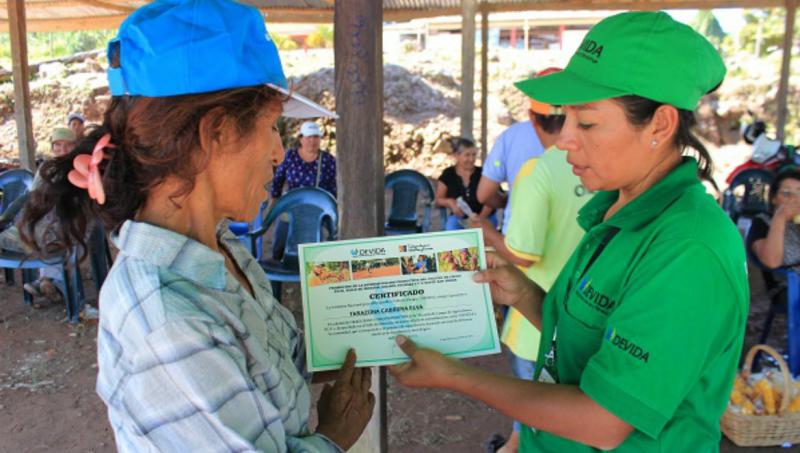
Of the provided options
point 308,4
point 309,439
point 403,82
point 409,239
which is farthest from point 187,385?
point 403,82

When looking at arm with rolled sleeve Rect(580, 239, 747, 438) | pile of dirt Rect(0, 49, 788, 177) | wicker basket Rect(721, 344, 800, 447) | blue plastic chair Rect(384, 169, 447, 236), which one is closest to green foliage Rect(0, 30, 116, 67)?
pile of dirt Rect(0, 49, 788, 177)

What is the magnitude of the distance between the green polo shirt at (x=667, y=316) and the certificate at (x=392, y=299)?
35cm

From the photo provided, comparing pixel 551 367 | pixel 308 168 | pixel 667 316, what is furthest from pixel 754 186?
pixel 667 316

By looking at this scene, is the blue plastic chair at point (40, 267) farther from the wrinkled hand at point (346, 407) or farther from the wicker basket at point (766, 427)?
the wicker basket at point (766, 427)

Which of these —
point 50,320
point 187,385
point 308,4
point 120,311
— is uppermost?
point 308,4

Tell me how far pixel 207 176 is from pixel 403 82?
55.5 feet

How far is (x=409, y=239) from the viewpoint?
1776 mm

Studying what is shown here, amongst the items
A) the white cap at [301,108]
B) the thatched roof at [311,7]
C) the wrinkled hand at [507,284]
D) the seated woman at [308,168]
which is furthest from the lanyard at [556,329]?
the thatched roof at [311,7]

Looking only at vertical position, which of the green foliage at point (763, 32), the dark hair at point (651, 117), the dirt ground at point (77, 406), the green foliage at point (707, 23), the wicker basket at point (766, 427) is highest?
the green foliage at point (707, 23)

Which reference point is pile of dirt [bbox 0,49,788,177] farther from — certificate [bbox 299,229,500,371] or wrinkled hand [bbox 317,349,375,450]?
wrinkled hand [bbox 317,349,375,450]

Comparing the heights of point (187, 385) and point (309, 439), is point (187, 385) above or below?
above

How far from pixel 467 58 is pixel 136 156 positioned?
842 centimetres

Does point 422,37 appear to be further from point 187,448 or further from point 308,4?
point 187,448

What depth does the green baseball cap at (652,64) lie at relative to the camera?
54.6 inches
